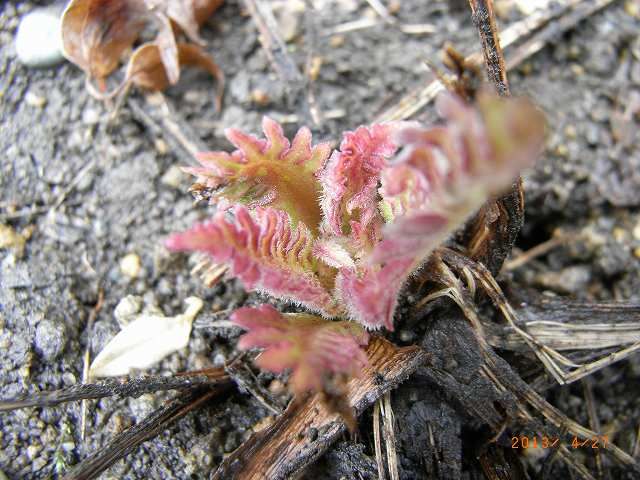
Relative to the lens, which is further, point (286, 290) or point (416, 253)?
point (286, 290)

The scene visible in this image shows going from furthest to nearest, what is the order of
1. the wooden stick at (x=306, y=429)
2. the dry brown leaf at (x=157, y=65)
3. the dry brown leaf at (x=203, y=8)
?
the dry brown leaf at (x=203, y=8), the dry brown leaf at (x=157, y=65), the wooden stick at (x=306, y=429)

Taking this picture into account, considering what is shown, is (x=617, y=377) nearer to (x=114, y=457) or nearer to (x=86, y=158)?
(x=114, y=457)

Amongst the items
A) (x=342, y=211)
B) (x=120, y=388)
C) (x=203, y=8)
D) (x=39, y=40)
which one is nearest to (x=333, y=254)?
(x=342, y=211)

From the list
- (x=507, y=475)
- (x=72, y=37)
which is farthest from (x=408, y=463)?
(x=72, y=37)

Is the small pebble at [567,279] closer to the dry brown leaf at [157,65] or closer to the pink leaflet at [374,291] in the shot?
the pink leaflet at [374,291]

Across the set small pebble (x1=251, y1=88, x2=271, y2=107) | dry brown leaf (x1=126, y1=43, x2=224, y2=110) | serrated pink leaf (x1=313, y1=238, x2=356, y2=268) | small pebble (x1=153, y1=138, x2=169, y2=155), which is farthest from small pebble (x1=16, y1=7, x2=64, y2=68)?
serrated pink leaf (x1=313, y1=238, x2=356, y2=268)

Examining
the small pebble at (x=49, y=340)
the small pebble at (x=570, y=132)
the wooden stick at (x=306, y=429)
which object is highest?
the small pebble at (x=49, y=340)

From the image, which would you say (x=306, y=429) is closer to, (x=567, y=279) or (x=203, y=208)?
(x=203, y=208)

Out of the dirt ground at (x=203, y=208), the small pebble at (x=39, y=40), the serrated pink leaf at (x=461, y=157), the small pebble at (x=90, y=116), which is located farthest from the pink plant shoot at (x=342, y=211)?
the small pebble at (x=39, y=40)
